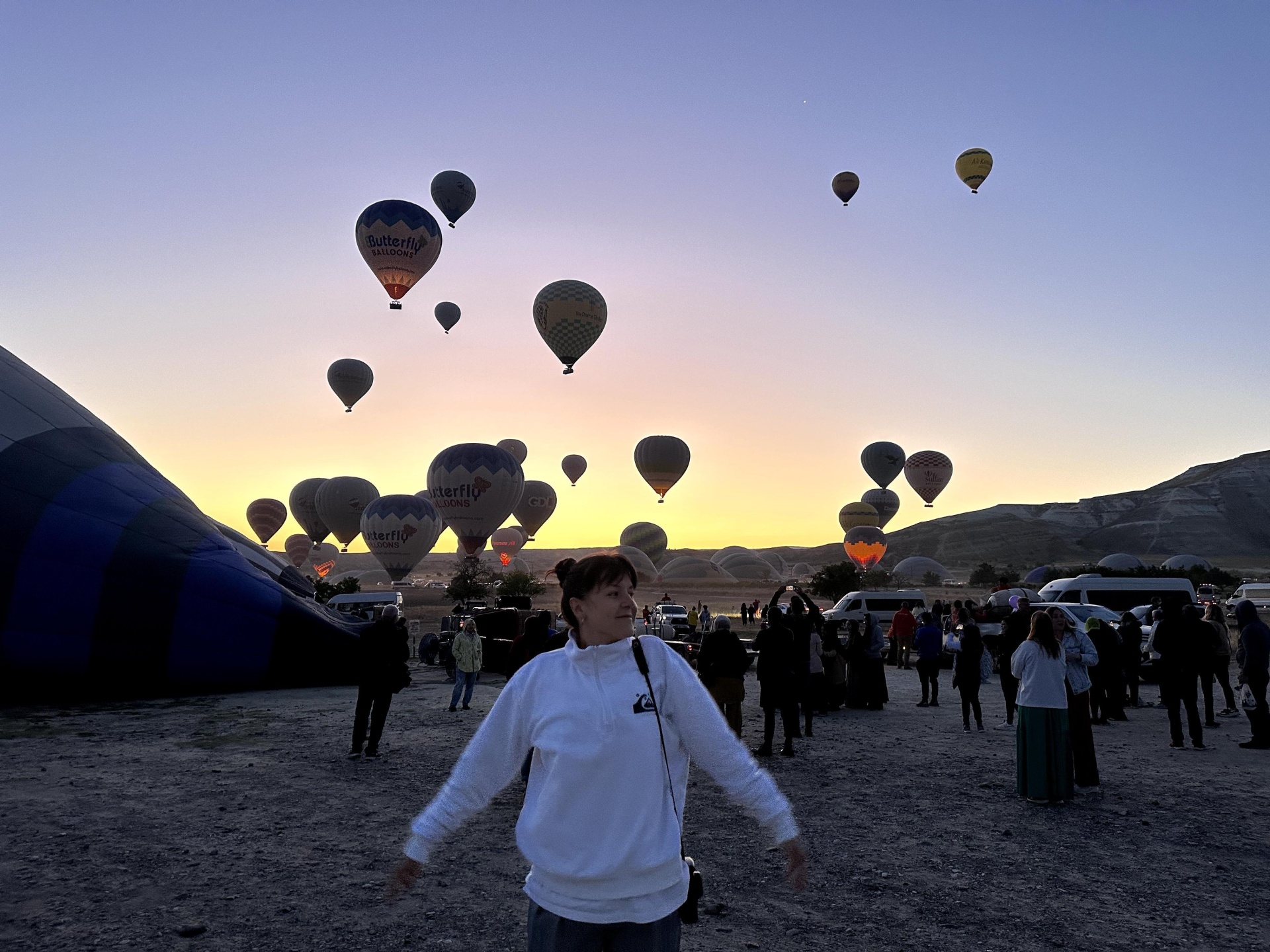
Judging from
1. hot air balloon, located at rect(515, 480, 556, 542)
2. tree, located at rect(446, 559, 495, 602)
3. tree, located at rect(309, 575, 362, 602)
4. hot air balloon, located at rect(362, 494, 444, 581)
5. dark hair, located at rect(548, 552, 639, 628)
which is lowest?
dark hair, located at rect(548, 552, 639, 628)

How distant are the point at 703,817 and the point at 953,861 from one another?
2.10 meters

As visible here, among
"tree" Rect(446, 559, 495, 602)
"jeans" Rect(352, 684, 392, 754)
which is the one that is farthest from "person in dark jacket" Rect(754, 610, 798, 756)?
"tree" Rect(446, 559, 495, 602)

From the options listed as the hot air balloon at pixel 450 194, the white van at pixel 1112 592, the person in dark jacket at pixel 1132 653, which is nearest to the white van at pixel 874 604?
the white van at pixel 1112 592

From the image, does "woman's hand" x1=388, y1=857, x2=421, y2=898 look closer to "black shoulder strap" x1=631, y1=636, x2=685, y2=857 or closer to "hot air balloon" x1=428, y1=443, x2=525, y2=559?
"black shoulder strap" x1=631, y1=636, x2=685, y2=857

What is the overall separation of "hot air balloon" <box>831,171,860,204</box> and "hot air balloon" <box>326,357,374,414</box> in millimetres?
30867

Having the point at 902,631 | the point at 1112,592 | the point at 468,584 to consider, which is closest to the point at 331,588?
the point at 468,584

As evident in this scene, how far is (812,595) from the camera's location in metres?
77.1

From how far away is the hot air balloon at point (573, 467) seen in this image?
84750mm

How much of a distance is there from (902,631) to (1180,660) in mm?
11421

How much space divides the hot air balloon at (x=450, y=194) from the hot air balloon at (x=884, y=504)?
41363 mm

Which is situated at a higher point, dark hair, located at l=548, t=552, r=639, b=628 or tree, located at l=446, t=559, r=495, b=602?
tree, located at l=446, t=559, r=495, b=602

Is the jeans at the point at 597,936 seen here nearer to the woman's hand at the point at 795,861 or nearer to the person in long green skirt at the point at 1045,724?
the woman's hand at the point at 795,861

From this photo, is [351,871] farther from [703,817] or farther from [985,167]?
[985,167]

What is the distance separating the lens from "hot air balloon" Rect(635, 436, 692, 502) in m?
59.1
